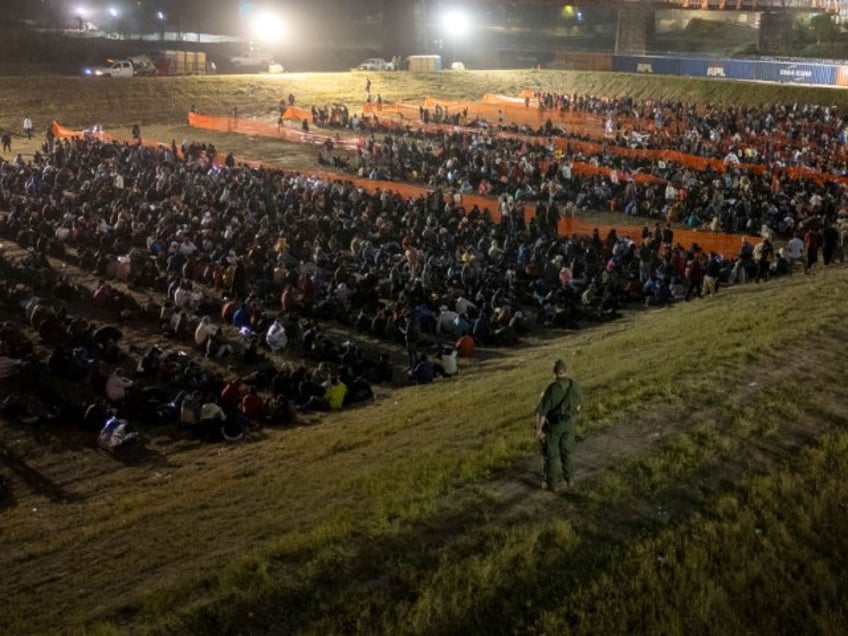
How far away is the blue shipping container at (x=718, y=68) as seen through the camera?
62.6m

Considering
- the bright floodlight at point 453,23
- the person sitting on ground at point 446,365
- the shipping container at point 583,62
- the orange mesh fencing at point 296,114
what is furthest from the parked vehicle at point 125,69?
the person sitting on ground at point 446,365

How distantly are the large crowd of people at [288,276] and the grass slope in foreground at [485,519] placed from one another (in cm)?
183

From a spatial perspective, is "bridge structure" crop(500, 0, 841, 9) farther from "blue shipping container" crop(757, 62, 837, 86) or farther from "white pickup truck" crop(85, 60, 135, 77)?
"white pickup truck" crop(85, 60, 135, 77)

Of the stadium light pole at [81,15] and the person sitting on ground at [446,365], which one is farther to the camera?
the stadium light pole at [81,15]

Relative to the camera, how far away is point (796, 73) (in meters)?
59.4

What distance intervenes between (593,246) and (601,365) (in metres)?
10.3

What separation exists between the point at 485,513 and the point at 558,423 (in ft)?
4.03

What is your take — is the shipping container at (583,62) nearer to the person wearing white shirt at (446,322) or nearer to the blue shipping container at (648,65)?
the blue shipping container at (648,65)

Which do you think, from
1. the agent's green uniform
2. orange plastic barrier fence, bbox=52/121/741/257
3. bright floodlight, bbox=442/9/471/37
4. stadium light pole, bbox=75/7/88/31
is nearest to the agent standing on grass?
the agent's green uniform

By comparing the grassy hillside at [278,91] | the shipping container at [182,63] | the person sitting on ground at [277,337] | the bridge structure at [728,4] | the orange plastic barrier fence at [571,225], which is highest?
the bridge structure at [728,4]

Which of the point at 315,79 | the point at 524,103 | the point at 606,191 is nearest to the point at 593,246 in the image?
the point at 606,191

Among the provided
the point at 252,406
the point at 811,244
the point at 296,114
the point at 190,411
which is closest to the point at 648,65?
the point at 296,114

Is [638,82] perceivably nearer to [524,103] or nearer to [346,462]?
[524,103]

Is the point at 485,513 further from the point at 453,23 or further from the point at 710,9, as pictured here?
the point at 453,23
